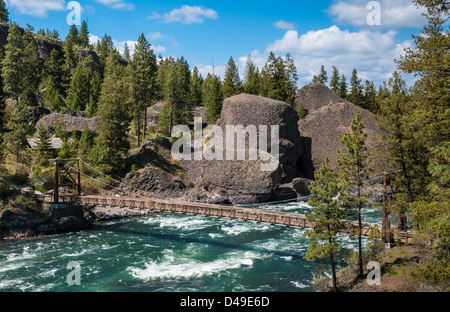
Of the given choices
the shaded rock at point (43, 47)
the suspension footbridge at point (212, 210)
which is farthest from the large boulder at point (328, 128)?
the shaded rock at point (43, 47)

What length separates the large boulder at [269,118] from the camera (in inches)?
1767

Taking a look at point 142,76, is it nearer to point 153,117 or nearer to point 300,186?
point 153,117

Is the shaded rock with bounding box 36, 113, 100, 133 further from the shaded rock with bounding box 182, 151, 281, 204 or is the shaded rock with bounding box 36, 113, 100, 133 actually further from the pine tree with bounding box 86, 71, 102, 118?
the shaded rock with bounding box 182, 151, 281, 204

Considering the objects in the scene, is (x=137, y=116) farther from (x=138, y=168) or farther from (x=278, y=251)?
(x=278, y=251)

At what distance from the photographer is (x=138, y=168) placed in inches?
1698

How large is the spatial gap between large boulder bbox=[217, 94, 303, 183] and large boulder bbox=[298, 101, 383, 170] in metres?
3.06

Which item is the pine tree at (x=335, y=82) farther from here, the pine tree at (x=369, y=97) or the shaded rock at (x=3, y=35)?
the shaded rock at (x=3, y=35)

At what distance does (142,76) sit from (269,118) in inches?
748

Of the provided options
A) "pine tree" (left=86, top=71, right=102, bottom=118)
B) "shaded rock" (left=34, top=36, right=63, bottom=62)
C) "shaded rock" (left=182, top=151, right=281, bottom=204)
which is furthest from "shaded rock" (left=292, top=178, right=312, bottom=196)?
"shaded rock" (left=34, top=36, right=63, bottom=62)

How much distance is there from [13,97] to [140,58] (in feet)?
75.7

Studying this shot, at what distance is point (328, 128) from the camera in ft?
162

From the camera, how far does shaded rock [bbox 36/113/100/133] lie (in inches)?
1895

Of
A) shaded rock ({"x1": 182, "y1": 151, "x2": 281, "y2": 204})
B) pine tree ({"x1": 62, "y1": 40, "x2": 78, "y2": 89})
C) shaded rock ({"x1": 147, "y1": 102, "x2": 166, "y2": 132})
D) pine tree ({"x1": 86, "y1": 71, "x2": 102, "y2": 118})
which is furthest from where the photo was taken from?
Result: pine tree ({"x1": 62, "y1": 40, "x2": 78, "y2": 89})

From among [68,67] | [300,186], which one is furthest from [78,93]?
[300,186]
